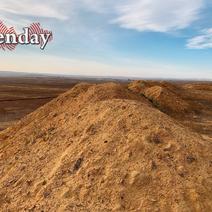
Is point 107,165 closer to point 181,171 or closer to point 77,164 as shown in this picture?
point 77,164

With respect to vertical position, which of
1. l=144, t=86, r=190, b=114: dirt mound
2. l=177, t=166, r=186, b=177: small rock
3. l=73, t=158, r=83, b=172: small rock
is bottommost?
l=144, t=86, r=190, b=114: dirt mound

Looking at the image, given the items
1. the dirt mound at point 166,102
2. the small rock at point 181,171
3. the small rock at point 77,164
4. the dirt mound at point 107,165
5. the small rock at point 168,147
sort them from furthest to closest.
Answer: the dirt mound at point 166,102 → the small rock at point 168,147 → the small rock at point 77,164 → the small rock at point 181,171 → the dirt mound at point 107,165

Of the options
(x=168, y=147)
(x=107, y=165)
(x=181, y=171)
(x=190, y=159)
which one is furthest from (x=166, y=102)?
(x=107, y=165)

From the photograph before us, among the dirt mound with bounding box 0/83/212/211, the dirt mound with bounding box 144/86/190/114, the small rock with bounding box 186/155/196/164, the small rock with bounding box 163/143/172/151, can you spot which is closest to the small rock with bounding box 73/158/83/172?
the dirt mound with bounding box 0/83/212/211

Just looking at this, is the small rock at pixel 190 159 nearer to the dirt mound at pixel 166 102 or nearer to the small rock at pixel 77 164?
the small rock at pixel 77 164

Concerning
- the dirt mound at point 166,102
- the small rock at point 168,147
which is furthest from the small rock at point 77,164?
the dirt mound at point 166,102

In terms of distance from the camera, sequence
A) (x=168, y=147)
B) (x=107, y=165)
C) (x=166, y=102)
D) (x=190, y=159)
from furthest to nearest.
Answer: (x=166, y=102)
(x=168, y=147)
(x=190, y=159)
(x=107, y=165)

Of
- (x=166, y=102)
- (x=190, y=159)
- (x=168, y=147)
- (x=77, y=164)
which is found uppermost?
(x=168, y=147)

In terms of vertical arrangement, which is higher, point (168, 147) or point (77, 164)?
point (168, 147)

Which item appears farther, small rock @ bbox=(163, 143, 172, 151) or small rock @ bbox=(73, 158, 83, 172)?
small rock @ bbox=(163, 143, 172, 151)

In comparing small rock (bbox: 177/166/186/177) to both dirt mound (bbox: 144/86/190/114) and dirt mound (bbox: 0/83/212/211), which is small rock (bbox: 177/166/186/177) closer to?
dirt mound (bbox: 0/83/212/211)
